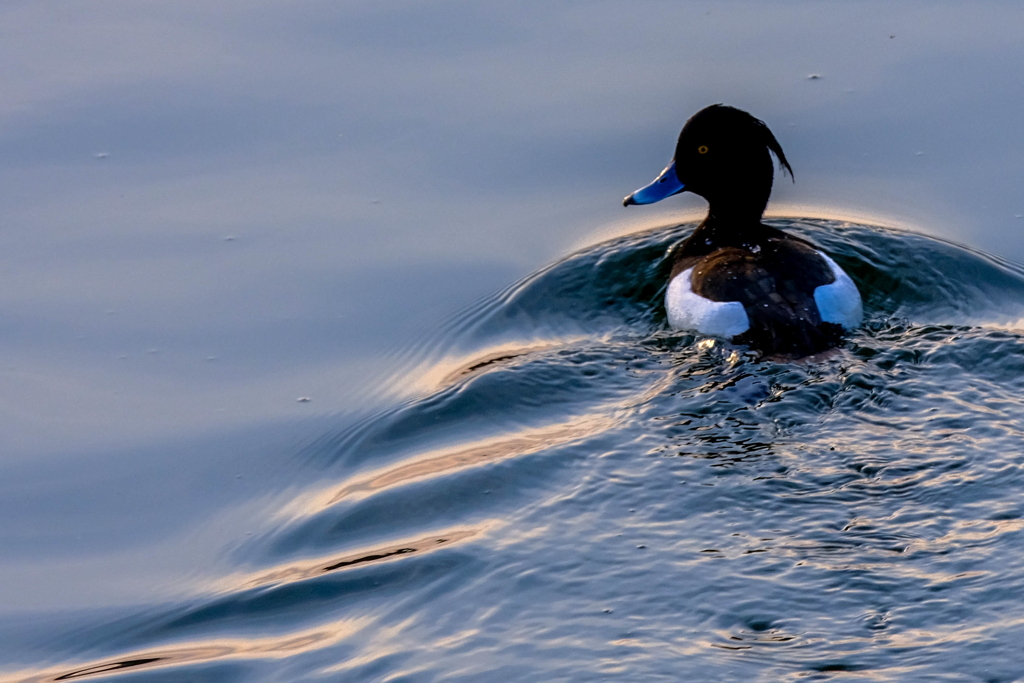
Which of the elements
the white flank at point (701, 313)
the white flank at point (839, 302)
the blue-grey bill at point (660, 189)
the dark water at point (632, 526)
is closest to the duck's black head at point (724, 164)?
the blue-grey bill at point (660, 189)

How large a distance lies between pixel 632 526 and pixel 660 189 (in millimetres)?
3156

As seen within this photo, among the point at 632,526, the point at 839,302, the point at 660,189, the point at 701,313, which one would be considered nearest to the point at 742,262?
the point at 701,313

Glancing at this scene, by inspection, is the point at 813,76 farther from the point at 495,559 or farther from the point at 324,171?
the point at 495,559

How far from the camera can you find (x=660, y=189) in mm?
8898

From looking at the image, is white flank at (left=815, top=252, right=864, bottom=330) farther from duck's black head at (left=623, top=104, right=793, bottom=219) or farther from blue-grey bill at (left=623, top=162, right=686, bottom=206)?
blue-grey bill at (left=623, top=162, right=686, bottom=206)

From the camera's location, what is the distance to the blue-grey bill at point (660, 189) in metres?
8.78

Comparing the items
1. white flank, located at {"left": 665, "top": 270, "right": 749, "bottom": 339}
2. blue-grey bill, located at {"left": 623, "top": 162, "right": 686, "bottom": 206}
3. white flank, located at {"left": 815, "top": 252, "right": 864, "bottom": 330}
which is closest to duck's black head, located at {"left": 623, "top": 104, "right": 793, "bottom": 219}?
blue-grey bill, located at {"left": 623, "top": 162, "right": 686, "bottom": 206}

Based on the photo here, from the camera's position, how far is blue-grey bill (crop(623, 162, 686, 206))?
8.78m

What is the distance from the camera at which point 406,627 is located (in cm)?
572

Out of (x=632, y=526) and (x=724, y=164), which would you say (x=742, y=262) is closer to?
(x=724, y=164)

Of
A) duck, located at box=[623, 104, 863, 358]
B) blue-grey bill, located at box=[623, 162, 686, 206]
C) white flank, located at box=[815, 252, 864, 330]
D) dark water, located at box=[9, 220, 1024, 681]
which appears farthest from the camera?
blue-grey bill, located at box=[623, 162, 686, 206]

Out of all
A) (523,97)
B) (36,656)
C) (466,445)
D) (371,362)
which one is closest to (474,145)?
(523,97)

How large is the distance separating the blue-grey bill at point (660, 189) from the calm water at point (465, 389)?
0.32 meters

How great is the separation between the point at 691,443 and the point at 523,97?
Result: 357 centimetres
